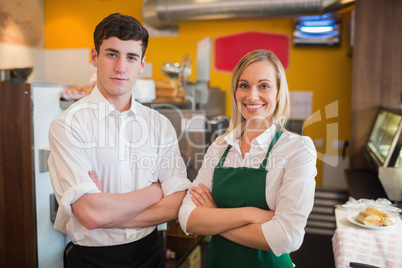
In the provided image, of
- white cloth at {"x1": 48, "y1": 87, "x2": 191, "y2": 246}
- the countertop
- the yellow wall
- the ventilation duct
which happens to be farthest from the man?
the ventilation duct

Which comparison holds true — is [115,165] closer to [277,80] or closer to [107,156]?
[107,156]

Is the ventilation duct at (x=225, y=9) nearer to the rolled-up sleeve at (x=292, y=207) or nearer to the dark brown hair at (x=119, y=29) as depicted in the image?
the dark brown hair at (x=119, y=29)

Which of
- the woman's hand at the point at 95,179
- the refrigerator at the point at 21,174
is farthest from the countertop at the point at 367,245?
the refrigerator at the point at 21,174

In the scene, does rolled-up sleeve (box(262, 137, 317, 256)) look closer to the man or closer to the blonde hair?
the blonde hair

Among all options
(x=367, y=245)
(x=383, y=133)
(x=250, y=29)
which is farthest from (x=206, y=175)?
(x=250, y=29)

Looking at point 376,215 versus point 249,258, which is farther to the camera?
point 376,215

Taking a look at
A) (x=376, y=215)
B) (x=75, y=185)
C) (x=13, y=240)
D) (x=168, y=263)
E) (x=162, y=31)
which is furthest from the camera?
(x=162, y=31)

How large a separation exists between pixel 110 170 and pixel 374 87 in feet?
9.79

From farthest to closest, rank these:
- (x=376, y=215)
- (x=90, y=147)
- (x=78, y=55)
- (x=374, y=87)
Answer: (x=78, y=55) < (x=374, y=87) < (x=376, y=215) < (x=90, y=147)

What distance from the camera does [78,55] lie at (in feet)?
18.5

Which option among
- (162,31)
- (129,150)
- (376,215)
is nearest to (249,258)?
(129,150)

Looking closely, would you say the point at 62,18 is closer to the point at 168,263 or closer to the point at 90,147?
the point at 168,263

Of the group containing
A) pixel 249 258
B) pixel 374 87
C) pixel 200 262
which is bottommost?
pixel 200 262

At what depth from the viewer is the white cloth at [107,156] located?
1259mm
